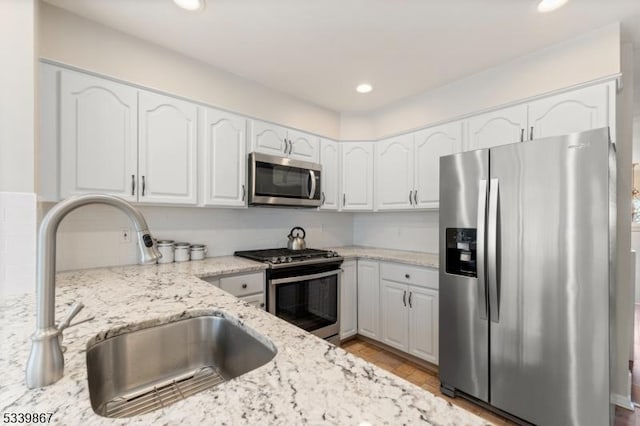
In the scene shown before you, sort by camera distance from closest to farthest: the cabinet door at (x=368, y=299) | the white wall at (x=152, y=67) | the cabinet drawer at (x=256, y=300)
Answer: the white wall at (x=152, y=67) → the cabinet drawer at (x=256, y=300) → the cabinet door at (x=368, y=299)

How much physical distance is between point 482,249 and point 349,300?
1.46 meters

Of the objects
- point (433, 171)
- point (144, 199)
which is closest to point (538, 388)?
point (433, 171)

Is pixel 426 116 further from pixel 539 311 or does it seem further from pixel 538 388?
pixel 538 388

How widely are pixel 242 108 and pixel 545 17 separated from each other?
2.23 m

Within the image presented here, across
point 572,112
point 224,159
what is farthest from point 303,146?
point 572,112

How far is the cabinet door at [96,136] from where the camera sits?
1.73 meters

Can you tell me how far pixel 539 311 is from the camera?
1.67 meters

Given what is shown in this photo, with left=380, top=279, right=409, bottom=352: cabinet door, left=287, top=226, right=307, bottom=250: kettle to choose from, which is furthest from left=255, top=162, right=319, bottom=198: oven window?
left=380, top=279, right=409, bottom=352: cabinet door

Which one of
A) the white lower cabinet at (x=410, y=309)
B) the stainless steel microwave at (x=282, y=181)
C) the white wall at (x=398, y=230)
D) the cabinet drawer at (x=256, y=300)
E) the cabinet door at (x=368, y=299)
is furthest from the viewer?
the white wall at (x=398, y=230)

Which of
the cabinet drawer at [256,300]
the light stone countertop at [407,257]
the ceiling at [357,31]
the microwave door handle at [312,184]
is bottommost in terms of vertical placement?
the cabinet drawer at [256,300]

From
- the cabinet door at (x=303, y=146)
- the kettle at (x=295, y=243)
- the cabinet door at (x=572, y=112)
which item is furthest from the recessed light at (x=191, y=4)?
the cabinet door at (x=572, y=112)

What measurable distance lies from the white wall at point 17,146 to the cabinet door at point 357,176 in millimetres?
2515

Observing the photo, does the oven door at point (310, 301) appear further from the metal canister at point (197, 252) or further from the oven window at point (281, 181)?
the oven window at point (281, 181)

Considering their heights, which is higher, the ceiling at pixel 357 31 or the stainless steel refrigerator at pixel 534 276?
Answer: the ceiling at pixel 357 31
